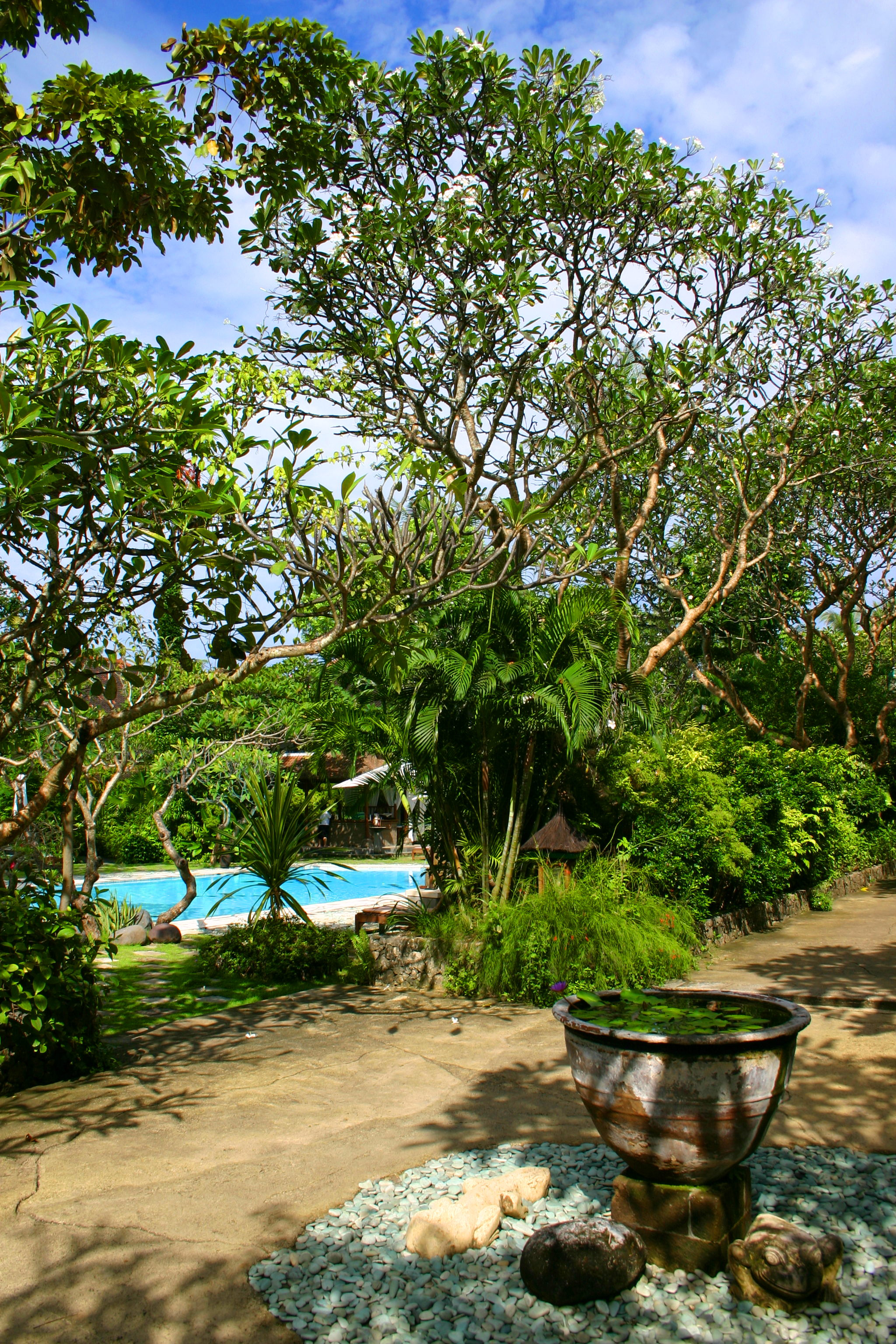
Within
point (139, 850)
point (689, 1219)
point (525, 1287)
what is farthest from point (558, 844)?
point (139, 850)

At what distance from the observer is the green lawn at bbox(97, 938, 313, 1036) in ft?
22.6

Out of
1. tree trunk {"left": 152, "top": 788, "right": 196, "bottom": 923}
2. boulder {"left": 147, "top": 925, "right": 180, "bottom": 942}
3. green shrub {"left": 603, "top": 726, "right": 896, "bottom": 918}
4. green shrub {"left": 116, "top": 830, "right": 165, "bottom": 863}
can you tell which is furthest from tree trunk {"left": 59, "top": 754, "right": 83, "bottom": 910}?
green shrub {"left": 116, "top": 830, "right": 165, "bottom": 863}

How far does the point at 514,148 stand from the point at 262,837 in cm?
699

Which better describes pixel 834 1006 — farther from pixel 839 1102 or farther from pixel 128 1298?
pixel 128 1298

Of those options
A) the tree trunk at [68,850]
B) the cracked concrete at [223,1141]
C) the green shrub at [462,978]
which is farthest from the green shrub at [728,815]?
the tree trunk at [68,850]

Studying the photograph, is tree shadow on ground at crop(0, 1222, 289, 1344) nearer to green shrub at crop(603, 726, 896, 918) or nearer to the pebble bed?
the pebble bed

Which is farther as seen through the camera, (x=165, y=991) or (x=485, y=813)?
(x=485, y=813)

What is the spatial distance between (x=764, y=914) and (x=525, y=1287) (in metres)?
8.55

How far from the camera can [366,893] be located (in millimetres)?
20688

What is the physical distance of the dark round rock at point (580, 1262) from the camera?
2.66 meters

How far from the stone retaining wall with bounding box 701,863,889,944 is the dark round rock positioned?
Result: 257 inches

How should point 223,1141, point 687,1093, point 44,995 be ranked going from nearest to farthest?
Answer: point 687,1093 < point 223,1141 < point 44,995

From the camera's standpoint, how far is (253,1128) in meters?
4.36

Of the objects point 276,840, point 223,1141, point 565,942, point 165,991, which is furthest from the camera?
point 276,840
